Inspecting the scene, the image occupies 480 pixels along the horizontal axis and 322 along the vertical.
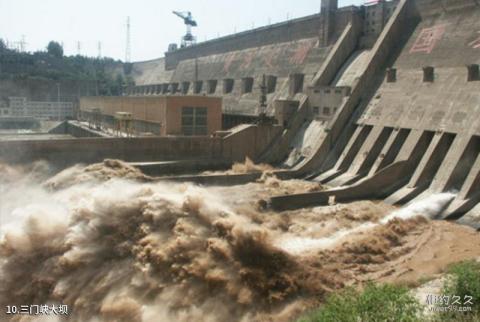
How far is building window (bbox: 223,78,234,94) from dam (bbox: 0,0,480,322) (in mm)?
167

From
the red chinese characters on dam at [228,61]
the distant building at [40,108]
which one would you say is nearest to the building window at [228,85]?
the red chinese characters on dam at [228,61]

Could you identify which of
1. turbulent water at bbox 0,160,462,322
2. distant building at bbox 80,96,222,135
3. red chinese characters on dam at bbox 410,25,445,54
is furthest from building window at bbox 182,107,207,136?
turbulent water at bbox 0,160,462,322

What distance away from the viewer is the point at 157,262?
1211 centimetres

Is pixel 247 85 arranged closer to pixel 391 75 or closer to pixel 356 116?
pixel 356 116

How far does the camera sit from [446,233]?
49.2ft

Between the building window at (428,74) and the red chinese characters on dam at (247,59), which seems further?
the red chinese characters on dam at (247,59)

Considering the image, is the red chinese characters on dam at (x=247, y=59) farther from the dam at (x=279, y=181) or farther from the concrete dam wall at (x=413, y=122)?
the concrete dam wall at (x=413, y=122)

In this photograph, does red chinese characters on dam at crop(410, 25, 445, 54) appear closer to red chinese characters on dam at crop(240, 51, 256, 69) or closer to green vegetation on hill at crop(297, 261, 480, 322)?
red chinese characters on dam at crop(240, 51, 256, 69)

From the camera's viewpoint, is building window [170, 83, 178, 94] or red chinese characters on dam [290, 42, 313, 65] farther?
building window [170, 83, 178, 94]

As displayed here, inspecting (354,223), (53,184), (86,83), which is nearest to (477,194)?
(354,223)

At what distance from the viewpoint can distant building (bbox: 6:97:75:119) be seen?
193ft

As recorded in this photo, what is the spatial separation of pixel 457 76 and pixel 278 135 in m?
10.0

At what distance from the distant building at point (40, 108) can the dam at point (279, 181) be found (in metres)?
24.9

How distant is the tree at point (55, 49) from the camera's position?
85.8m
